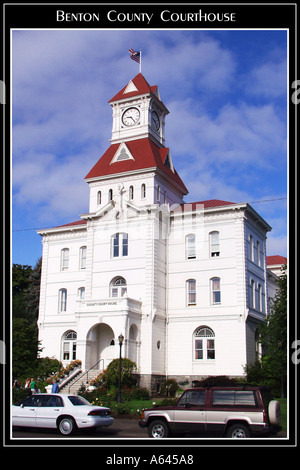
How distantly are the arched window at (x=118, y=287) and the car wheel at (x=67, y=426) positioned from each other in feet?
68.1

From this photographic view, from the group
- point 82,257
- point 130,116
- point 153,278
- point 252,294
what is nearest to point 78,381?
point 153,278

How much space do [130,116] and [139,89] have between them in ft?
8.73

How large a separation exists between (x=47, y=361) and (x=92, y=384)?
7161 mm

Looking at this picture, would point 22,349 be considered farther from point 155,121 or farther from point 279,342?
point 155,121

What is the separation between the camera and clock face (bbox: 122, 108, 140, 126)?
45.0 metres

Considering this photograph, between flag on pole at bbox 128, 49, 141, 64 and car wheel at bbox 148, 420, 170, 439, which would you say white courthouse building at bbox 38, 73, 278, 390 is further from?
car wheel at bbox 148, 420, 170, 439

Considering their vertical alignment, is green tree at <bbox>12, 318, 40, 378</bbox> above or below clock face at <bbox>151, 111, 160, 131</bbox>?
below

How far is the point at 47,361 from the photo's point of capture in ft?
126

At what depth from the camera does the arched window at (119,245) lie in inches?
1551

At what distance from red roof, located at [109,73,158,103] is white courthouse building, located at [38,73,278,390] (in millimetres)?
549

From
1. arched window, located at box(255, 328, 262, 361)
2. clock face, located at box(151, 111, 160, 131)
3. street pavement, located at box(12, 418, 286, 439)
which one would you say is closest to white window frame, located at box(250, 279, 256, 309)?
arched window, located at box(255, 328, 262, 361)
